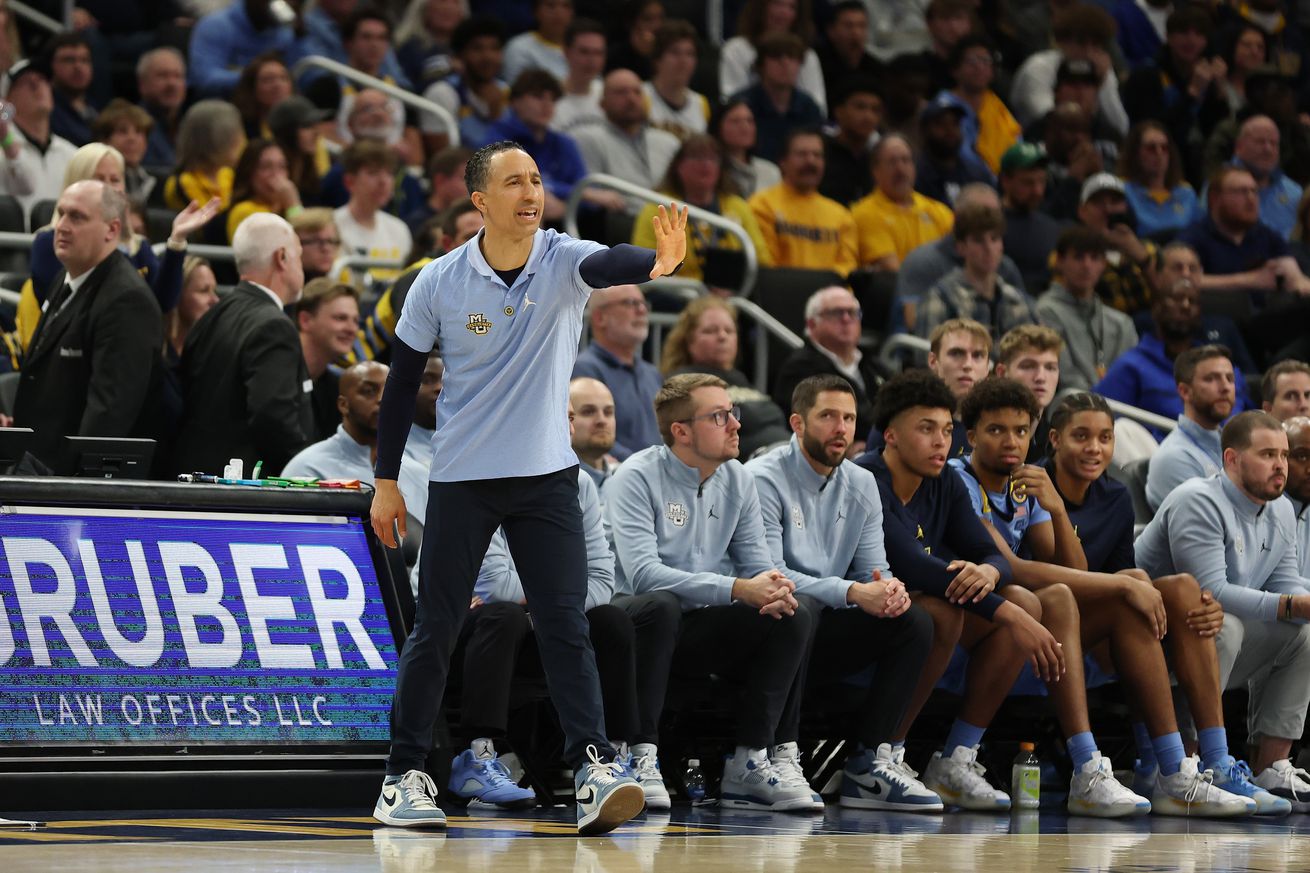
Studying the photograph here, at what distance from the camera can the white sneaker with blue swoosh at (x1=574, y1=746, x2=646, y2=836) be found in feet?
19.4

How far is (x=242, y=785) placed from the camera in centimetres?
648

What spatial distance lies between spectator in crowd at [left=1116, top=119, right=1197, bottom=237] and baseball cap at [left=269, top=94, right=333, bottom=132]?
6051 millimetres

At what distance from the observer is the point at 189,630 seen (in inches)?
256

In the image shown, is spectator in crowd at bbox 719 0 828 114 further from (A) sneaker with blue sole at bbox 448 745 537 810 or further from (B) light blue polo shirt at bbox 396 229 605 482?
(B) light blue polo shirt at bbox 396 229 605 482

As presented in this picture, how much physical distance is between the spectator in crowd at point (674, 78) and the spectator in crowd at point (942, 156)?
4.96 feet

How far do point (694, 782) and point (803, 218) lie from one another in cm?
561

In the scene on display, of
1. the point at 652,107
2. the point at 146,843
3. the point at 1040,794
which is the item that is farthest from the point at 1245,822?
the point at 652,107

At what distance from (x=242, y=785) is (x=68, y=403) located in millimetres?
1897

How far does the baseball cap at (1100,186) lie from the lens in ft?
43.8

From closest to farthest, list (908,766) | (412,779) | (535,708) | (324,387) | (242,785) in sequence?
(412,779) < (242,785) < (535,708) < (908,766) < (324,387)

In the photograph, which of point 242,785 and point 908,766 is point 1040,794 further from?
point 242,785

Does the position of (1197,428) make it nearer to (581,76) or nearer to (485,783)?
(485,783)

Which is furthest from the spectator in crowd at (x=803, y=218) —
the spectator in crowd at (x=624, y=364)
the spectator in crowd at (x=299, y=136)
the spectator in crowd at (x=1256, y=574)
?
the spectator in crowd at (x=1256, y=574)

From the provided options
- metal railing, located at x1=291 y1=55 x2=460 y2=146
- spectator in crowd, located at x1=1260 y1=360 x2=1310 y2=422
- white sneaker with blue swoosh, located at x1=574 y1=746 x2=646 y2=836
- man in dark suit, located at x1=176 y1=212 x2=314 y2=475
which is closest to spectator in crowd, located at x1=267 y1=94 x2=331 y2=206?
metal railing, located at x1=291 y1=55 x2=460 y2=146
